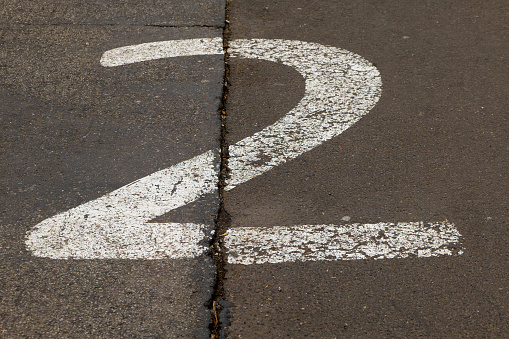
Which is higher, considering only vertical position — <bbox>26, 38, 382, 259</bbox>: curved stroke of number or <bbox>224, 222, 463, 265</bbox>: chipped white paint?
<bbox>26, 38, 382, 259</bbox>: curved stroke of number

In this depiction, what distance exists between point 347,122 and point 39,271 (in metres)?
2.48

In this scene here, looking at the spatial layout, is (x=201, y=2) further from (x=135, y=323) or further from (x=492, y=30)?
(x=135, y=323)

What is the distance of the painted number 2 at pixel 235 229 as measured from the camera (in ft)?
9.94

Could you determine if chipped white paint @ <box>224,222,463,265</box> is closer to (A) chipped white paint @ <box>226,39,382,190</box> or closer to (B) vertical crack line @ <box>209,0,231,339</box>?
(B) vertical crack line @ <box>209,0,231,339</box>

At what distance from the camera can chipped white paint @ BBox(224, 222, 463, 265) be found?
9.92 feet

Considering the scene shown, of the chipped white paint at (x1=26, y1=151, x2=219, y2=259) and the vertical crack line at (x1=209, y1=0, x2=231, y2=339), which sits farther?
the chipped white paint at (x1=26, y1=151, x2=219, y2=259)

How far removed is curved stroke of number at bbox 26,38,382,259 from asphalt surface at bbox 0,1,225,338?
0.27ft

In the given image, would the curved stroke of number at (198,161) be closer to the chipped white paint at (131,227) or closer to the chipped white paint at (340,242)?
the chipped white paint at (131,227)

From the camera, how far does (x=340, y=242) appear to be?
3.11 m

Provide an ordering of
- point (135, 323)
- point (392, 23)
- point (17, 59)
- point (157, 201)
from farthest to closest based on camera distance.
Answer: point (392, 23)
point (17, 59)
point (157, 201)
point (135, 323)

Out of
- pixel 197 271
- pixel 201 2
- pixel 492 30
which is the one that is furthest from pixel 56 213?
pixel 492 30

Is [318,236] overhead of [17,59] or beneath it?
beneath

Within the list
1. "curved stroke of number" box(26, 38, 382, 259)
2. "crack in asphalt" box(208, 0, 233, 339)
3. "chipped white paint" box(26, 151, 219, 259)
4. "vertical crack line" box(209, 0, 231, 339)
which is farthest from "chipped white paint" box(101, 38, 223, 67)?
"chipped white paint" box(26, 151, 219, 259)

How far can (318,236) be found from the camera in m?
3.16
